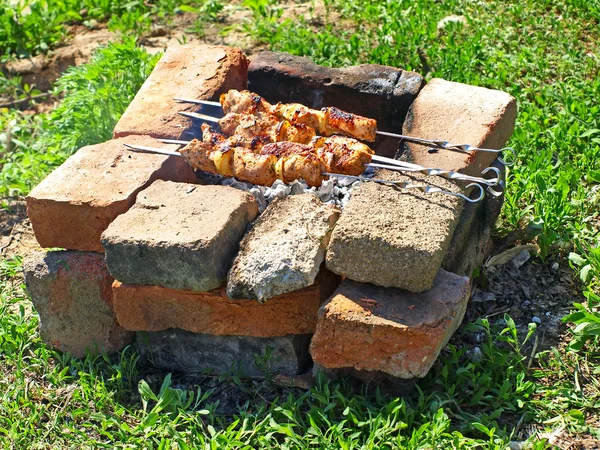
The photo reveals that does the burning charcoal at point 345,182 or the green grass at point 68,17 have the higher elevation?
the burning charcoal at point 345,182

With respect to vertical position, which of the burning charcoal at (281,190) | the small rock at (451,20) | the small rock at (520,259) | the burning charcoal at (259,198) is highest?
the burning charcoal at (281,190)

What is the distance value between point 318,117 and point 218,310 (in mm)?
1122

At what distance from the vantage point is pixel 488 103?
423 centimetres

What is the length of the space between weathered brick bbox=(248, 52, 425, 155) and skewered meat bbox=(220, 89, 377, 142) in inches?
5.4

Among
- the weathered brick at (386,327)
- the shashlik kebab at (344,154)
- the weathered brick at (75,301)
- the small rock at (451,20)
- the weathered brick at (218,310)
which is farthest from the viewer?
the small rock at (451,20)

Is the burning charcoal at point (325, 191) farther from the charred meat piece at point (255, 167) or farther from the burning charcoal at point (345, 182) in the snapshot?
the charred meat piece at point (255, 167)

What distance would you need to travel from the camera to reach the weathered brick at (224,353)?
3799mm

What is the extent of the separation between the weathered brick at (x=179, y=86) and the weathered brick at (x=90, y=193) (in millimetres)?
262

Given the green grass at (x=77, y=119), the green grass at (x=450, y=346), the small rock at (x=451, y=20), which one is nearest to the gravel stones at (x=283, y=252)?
the green grass at (x=450, y=346)

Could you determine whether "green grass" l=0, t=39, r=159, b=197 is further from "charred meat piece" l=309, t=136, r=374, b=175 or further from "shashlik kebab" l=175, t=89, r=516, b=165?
"charred meat piece" l=309, t=136, r=374, b=175

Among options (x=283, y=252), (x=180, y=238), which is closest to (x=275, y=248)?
(x=283, y=252)

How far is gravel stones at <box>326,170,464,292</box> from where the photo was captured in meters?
3.38

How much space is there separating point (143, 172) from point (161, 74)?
38.5 inches

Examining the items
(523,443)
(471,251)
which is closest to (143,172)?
(471,251)
